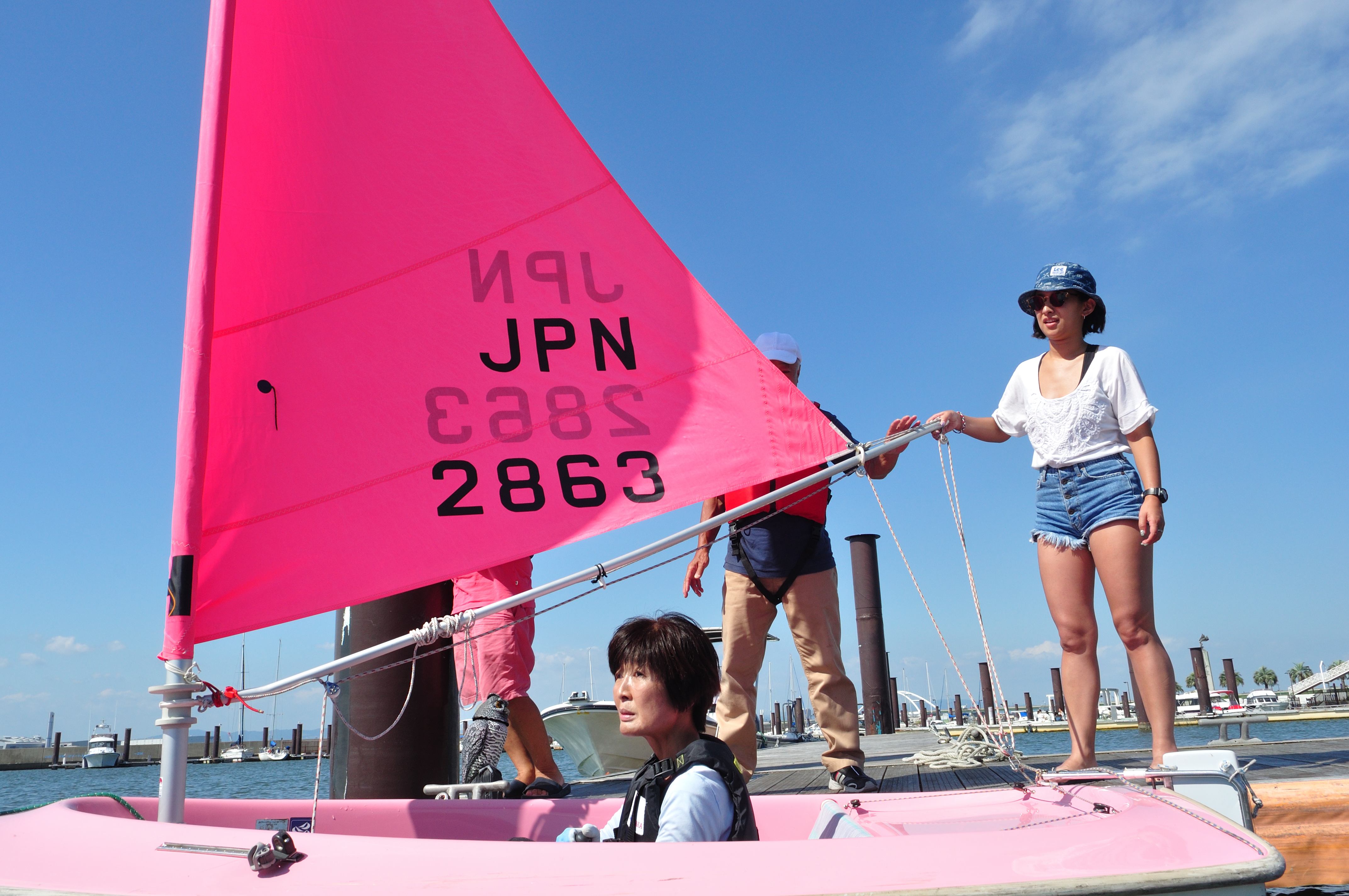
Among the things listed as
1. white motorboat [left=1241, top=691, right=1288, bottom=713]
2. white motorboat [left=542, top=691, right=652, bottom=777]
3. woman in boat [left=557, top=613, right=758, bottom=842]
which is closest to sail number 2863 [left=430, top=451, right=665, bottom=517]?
woman in boat [left=557, top=613, right=758, bottom=842]

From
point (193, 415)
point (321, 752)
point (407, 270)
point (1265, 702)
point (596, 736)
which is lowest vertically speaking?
point (1265, 702)

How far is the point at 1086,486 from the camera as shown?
342cm

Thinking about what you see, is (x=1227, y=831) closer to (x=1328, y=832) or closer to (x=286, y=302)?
(x=1328, y=832)

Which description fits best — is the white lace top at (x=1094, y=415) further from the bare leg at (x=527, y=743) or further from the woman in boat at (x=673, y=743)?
the bare leg at (x=527, y=743)

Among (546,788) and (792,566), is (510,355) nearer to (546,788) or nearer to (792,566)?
(792,566)

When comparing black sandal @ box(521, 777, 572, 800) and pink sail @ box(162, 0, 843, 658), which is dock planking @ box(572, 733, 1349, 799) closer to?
black sandal @ box(521, 777, 572, 800)

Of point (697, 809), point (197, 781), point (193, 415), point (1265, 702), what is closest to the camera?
point (697, 809)

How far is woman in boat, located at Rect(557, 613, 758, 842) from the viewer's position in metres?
1.87

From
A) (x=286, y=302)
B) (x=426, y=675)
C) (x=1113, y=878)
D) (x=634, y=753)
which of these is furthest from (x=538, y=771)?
(x=634, y=753)

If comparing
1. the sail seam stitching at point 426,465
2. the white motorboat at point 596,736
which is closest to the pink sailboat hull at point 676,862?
the sail seam stitching at point 426,465

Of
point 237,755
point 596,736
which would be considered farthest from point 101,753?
point 596,736

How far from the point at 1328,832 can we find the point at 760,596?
2.19 metres

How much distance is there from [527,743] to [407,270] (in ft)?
7.04

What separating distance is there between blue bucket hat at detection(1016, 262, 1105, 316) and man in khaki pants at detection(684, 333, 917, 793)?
1.02 meters
